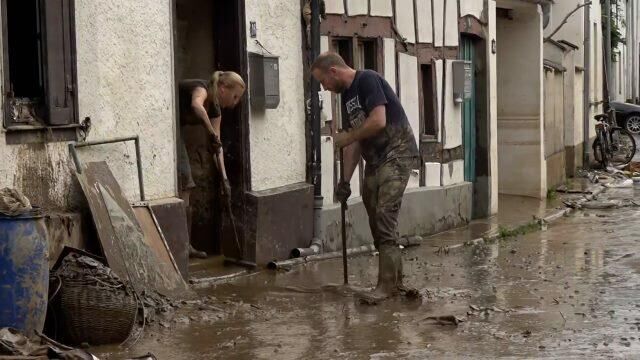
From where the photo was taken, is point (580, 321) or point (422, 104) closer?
point (580, 321)

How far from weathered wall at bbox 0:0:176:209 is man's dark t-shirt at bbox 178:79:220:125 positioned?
0.54 meters

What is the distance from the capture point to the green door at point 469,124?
1573cm

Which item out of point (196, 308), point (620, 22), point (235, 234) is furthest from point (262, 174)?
point (620, 22)

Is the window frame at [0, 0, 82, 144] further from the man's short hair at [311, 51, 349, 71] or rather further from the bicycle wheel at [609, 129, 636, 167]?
the bicycle wheel at [609, 129, 636, 167]

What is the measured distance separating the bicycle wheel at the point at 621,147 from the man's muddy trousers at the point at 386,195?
16.7 meters

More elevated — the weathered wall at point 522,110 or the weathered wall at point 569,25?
the weathered wall at point 569,25

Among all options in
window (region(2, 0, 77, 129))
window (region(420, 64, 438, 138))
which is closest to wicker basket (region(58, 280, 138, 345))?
window (region(2, 0, 77, 129))

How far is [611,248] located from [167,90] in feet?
16.8

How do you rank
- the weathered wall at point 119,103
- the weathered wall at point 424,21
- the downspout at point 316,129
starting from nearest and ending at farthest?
1. the weathered wall at point 119,103
2. the downspout at point 316,129
3. the weathered wall at point 424,21

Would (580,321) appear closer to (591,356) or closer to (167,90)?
(591,356)

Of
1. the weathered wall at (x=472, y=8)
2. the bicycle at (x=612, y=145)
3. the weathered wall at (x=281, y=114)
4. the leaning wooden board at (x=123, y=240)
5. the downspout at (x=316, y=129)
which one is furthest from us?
the bicycle at (x=612, y=145)

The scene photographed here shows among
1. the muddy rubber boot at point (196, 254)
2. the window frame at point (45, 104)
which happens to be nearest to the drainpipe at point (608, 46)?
the muddy rubber boot at point (196, 254)

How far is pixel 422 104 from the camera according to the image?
14.2 meters

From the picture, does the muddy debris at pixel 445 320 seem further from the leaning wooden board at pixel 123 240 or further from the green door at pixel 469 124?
the green door at pixel 469 124
